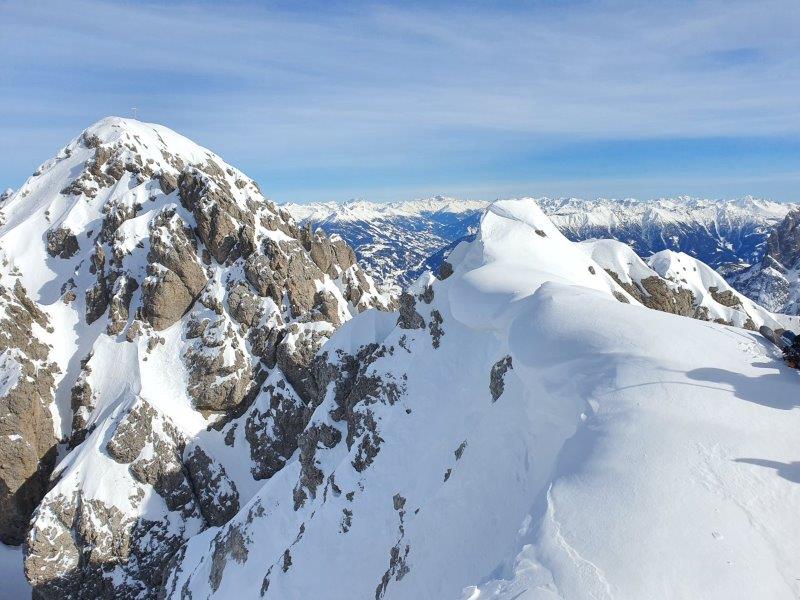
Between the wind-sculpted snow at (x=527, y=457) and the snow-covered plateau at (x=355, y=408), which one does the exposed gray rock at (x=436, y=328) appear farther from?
the snow-covered plateau at (x=355, y=408)

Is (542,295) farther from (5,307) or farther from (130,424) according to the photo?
(5,307)

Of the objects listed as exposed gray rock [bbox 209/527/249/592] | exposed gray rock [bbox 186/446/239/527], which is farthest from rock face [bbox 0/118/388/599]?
exposed gray rock [bbox 209/527/249/592]

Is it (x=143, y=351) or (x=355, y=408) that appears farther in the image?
(x=143, y=351)

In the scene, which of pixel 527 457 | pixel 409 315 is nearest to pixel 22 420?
pixel 409 315

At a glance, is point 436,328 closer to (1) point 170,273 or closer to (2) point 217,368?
(2) point 217,368

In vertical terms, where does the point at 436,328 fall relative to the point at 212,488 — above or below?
above

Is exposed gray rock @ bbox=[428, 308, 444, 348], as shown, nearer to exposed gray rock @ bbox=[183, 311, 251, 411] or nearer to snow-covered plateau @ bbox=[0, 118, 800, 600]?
snow-covered plateau @ bbox=[0, 118, 800, 600]

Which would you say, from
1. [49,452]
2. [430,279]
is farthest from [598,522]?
[49,452]
